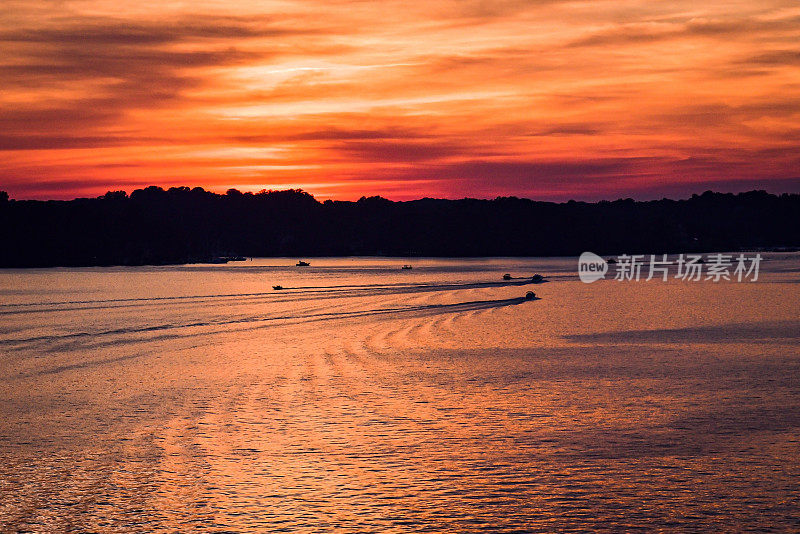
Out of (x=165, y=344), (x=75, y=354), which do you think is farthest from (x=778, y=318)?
(x=75, y=354)

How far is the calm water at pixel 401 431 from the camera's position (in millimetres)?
12008

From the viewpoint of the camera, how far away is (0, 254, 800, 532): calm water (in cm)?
1201

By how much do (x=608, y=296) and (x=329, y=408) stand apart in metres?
50.5

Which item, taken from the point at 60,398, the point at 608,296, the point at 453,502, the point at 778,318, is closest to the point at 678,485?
the point at 453,502

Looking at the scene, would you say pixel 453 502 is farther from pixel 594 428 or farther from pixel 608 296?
pixel 608 296

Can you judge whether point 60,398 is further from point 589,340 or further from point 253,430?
point 589,340

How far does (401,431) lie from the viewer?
17000 mm

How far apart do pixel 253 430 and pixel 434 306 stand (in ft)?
126

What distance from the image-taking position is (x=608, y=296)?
6662 cm

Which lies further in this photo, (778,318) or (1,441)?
(778,318)

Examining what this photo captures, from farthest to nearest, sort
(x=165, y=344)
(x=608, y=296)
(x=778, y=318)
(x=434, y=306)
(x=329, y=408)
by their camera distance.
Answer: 1. (x=608, y=296)
2. (x=434, y=306)
3. (x=778, y=318)
4. (x=165, y=344)
5. (x=329, y=408)

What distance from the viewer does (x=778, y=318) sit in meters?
43.8

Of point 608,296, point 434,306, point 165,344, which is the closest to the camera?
point 165,344

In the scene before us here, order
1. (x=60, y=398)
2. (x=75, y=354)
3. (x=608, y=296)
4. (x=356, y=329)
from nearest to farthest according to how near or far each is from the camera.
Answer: (x=60, y=398)
(x=75, y=354)
(x=356, y=329)
(x=608, y=296)
